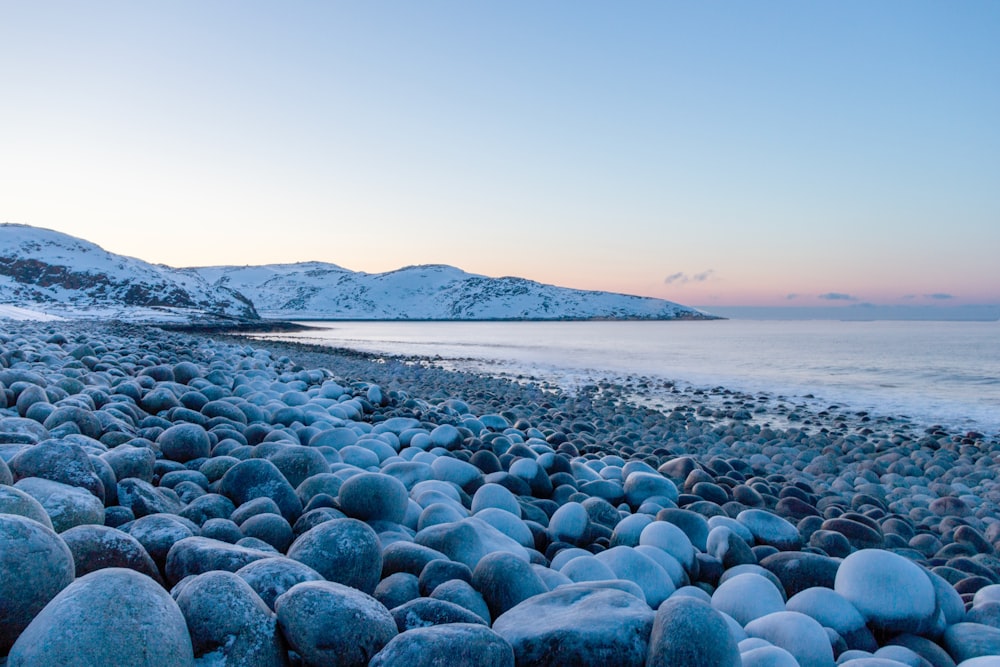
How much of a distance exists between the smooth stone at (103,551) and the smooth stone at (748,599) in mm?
2111

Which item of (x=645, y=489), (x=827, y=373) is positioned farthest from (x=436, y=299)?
(x=645, y=489)

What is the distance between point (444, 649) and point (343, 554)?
0.66 m

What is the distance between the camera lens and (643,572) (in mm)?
2766

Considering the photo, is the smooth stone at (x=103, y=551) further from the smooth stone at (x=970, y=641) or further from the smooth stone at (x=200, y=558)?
the smooth stone at (x=970, y=641)

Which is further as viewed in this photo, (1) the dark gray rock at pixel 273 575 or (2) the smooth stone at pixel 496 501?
(2) the smooth stone at pixel 496 501

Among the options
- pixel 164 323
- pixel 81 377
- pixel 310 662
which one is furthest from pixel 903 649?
pixel 164 323

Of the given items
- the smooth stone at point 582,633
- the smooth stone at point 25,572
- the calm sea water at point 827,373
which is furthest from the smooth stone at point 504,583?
the calm sea water at point 827,373

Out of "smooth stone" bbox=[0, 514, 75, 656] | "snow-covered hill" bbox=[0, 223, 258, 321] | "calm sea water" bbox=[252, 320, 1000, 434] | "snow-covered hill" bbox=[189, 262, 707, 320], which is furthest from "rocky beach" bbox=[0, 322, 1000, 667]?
"snow-covered hill" bbox=[189, 262, 707, 320]

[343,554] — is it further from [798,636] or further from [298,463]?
[798,636]

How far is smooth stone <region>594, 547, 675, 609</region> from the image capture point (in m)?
2.72

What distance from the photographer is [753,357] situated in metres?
27.3

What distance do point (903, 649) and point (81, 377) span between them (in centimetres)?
612

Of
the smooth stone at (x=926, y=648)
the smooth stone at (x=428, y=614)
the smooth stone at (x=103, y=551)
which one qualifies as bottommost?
the smooth stone at (x=926, y=648)

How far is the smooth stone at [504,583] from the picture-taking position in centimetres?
225
